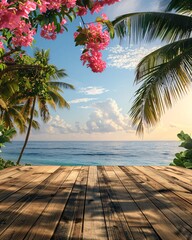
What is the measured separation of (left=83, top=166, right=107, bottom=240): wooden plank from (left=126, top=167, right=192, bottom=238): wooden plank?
473 millimetres

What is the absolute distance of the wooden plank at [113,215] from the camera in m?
1.80

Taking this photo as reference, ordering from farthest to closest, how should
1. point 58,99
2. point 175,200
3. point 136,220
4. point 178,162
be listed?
point 58,99
point 178,162
point 175,200
point 136,220

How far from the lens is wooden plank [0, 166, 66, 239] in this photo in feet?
6.69

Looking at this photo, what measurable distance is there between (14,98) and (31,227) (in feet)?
51.9

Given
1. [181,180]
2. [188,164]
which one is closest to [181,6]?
[188,164]

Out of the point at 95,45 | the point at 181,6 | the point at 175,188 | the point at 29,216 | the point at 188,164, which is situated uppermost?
the point at 181,6

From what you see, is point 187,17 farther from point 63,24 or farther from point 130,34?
point 63,24

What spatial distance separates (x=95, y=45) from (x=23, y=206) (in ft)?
4.71

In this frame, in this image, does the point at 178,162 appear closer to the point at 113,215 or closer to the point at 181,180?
the point at 181,180

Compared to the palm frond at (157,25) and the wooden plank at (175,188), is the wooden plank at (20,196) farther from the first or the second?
the palm frond at (157,25)

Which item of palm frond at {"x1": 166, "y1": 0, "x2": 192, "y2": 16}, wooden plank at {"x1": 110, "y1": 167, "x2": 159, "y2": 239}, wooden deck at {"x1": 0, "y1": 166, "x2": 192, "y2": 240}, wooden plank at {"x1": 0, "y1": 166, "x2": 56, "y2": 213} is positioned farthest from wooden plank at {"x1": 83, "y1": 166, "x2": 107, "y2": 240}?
palm frond at {"x1": 166, "y1": 0, "x2": 192, "y2": 16}

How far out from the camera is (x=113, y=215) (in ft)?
7.25

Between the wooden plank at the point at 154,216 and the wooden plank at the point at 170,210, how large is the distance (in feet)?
0.12

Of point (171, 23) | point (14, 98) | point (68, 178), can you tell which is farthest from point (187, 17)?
point (14, 98)
